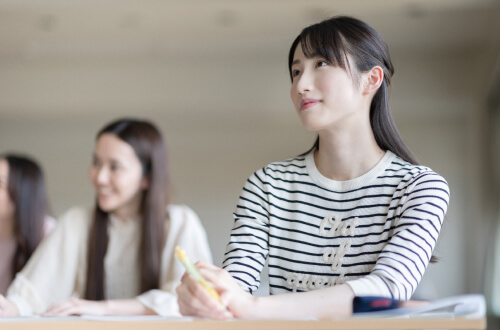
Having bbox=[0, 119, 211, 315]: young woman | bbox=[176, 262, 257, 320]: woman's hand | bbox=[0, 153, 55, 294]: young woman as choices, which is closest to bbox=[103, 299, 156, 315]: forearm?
bbox=[0, 119, 211, 315]: young woman

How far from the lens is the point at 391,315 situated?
2.43 ft

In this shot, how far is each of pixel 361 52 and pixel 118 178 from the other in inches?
45.3

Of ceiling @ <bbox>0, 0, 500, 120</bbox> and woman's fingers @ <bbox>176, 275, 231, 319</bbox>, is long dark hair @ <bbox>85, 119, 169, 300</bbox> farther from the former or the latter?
ceiling @ <bbox>0, 0, 500, 120</bbox>

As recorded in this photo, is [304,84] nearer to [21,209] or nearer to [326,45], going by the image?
[326,45]

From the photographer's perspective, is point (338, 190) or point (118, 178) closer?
point (338, 190)

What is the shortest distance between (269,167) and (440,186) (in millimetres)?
316

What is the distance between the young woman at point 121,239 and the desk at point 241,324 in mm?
1055

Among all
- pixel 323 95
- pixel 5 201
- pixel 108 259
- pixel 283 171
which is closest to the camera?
pixel 323 95

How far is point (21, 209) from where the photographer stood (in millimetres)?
2459

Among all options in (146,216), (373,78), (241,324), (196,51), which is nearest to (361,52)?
(373,78)

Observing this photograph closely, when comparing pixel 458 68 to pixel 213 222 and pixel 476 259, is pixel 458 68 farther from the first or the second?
pixel 213 222

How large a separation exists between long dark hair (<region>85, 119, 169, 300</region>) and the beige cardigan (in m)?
0.02

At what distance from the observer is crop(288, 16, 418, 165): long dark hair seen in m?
1.10

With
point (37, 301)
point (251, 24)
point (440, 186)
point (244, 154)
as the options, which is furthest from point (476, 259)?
point (440, 186)
